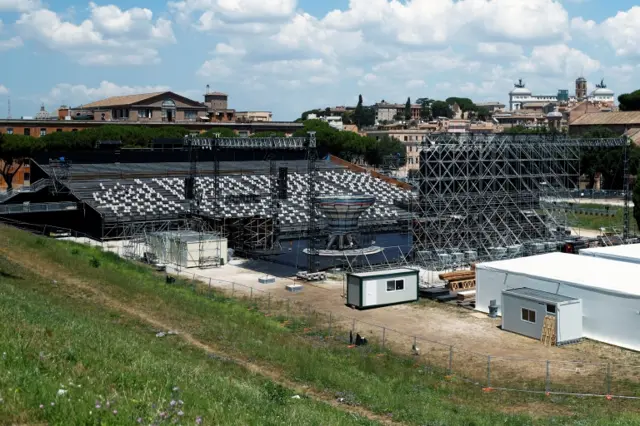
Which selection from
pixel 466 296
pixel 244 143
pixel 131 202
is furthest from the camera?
pixel 131 202

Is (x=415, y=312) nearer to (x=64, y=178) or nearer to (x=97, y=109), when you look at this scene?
(x=64, y=178)

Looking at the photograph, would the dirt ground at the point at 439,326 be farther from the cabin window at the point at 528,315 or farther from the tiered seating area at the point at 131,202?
the tiered seating area at the point at 131,202

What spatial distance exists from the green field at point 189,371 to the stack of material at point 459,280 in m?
10.4

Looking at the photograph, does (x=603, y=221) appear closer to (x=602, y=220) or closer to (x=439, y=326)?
(x=602, y=220)

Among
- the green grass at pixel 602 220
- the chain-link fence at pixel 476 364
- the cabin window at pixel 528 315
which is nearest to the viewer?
the chain-link fence at pixel 476 364

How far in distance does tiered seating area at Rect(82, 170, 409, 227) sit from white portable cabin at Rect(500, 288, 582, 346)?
24.8m

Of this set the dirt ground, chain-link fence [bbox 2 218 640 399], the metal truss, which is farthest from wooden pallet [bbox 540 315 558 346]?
the metal truss

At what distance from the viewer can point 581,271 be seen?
108ft

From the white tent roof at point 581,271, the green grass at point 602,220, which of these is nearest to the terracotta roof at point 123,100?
the green grass at point 602,220

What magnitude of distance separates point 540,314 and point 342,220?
19896 mm

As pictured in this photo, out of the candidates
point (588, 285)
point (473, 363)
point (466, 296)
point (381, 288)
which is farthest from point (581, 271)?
point (473, 363)

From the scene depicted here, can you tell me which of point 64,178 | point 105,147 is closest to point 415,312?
point 64,178

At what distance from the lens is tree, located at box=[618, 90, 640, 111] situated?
129375 millimetres

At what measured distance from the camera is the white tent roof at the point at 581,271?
99.1 ft
